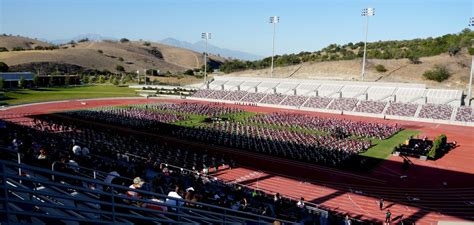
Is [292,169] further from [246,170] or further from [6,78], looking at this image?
[6,78]

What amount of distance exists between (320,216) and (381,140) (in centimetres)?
2244

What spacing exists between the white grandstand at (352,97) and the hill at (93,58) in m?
61.0

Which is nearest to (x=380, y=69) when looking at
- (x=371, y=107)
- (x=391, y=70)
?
(x=391, y=70)

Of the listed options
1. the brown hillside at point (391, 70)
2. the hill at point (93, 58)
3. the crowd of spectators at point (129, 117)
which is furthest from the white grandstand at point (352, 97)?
the hill at point (93, 58)

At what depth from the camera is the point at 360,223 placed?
16406 millimetres

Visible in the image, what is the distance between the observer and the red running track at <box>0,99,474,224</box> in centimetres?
1858

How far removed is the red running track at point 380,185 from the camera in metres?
18.6

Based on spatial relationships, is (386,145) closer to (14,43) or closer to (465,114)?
(465,114)

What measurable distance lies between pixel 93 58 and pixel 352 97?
3988 inches

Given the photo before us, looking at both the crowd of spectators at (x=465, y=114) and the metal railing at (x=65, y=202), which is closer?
the metal railing at (x=65, y=202)

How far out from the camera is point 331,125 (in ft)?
134

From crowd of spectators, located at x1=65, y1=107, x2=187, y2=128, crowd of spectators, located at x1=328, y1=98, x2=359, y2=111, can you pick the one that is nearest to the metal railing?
crowd of spectators, located at x1=65, y1=107, x2=187, y2=128

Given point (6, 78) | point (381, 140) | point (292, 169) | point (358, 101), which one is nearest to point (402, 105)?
point (358, 101)

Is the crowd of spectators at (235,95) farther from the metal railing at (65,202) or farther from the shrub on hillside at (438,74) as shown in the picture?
the metal railing at (65,202)
